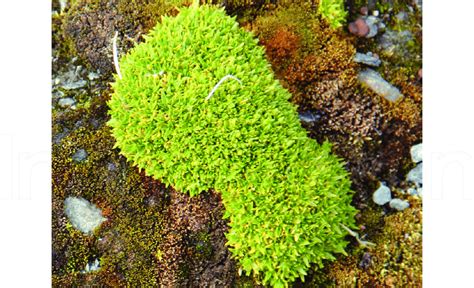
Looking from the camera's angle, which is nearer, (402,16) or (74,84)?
(74,84)

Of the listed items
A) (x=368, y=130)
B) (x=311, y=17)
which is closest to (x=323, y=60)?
(x=311, y=17)

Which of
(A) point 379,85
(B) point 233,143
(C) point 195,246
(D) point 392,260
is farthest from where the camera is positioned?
(A) point 379,85

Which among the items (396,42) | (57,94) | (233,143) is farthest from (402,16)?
(57,94)

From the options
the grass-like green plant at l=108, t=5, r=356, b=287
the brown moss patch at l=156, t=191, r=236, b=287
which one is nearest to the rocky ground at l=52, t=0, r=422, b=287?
the brown moss patch at l=156, t=191, r=236, b=287

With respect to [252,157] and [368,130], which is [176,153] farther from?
[368,130]

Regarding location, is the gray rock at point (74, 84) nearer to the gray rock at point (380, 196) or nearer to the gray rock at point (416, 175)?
the gray rock at point (380, 196)

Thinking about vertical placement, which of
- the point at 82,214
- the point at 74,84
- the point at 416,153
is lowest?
the point at 82,214

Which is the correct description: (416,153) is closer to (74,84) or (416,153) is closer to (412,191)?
(412,191)
